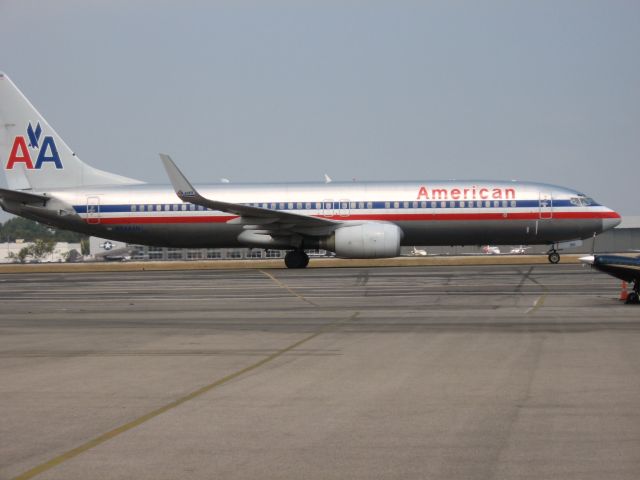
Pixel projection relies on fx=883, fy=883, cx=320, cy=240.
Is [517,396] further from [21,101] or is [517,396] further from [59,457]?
[21,101]

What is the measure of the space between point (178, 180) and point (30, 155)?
972cm

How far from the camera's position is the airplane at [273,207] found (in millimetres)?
41031

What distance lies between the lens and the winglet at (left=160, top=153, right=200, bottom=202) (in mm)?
38344

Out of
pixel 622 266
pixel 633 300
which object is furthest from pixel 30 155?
pixel 633 300

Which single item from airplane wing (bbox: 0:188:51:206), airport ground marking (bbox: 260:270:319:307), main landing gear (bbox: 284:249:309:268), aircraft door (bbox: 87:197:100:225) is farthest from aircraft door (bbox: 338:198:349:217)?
airplane wing (bbox: 0:188:51:206)

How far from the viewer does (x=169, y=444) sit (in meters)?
7.43

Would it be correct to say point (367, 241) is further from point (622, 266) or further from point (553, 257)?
point (622, 266)

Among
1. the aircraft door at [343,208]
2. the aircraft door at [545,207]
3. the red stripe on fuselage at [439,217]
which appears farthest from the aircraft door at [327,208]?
the aircraft door at [545,207]

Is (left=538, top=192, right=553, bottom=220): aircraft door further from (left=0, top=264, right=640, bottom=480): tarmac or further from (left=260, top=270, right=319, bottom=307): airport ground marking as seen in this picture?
(left=0, top=264, right=640, bottom=480): tarmac

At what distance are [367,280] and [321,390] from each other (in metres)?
21.4

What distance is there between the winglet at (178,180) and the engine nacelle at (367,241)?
667 cm

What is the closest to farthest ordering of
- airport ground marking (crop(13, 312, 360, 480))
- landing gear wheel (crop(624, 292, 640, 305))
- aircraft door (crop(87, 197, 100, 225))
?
airport ground marking (crop(13, 312, 360, 480)) < landing gear wheel (crop(624, 292, 640, 305)) < aircraft door (crop(87, 197, 100, 225))

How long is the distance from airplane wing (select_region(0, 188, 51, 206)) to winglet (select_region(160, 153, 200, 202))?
734 cm

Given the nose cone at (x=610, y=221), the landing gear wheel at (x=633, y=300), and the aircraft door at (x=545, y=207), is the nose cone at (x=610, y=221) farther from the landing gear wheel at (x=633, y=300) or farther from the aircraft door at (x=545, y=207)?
the landing gear wheel at (x=633, y=300)
